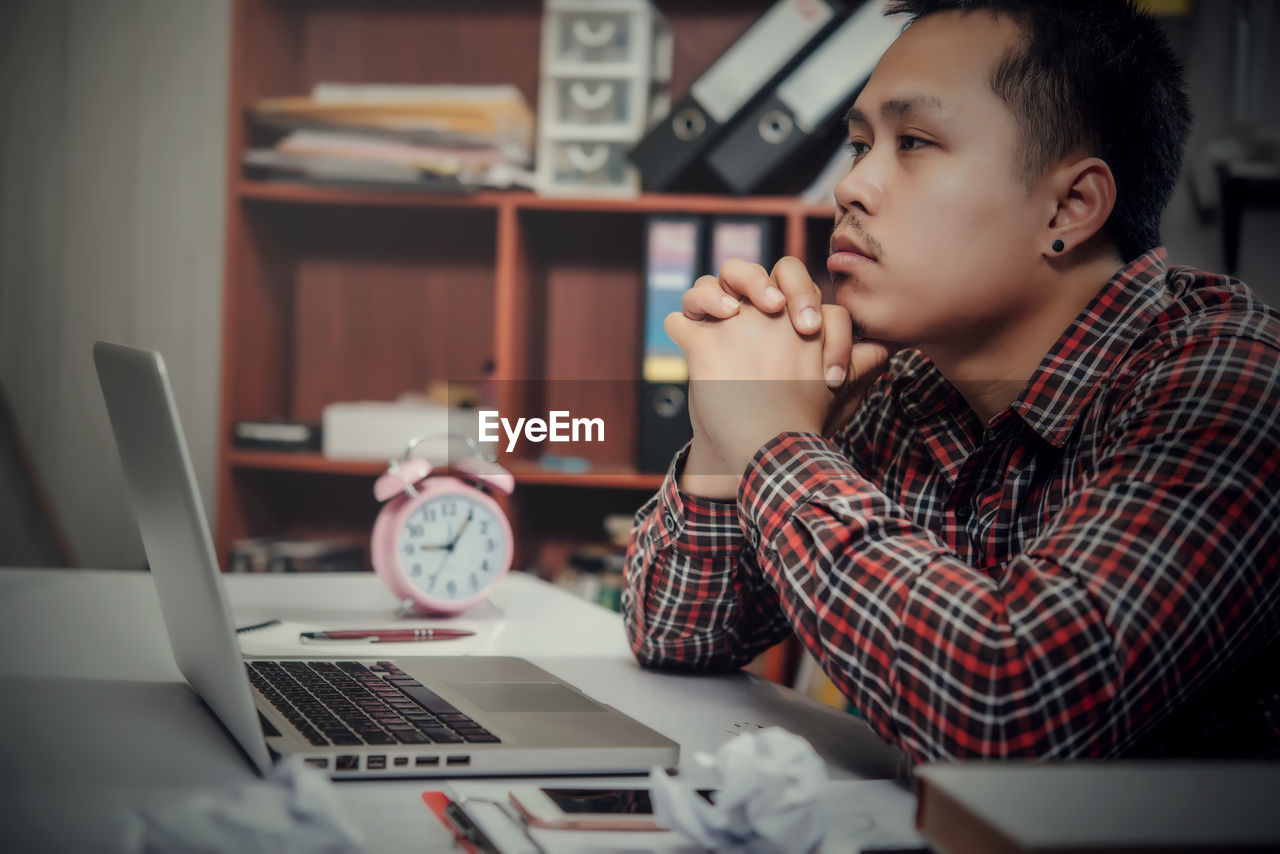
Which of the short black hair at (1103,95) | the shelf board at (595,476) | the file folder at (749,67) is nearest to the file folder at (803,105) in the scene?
the file folder at (749,67)

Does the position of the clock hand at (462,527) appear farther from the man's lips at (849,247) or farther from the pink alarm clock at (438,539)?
the man's lips at (849,247)

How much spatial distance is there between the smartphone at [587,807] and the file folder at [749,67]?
1.64 m

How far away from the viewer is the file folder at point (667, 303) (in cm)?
208

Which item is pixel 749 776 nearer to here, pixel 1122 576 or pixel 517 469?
pixel 1122 576

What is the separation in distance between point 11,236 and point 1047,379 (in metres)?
2.36

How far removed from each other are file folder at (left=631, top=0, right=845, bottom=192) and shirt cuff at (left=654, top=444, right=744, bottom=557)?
121 centimetres

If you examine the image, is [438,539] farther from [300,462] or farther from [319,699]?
[300,462]

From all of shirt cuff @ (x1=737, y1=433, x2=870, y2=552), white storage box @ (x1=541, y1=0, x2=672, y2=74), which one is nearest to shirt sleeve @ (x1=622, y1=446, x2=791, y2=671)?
shirt cuff @ (x1=737, y1=433, x2=870, y2=552)

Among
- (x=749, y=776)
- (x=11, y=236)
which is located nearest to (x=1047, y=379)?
(x=749, y=776)

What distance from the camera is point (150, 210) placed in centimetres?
243

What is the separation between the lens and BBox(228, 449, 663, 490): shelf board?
2.15 meters

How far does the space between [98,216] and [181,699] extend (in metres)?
1.97

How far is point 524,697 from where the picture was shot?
82 centimetres

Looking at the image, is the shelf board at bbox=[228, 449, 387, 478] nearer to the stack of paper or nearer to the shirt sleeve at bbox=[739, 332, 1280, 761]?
the stack of paper
